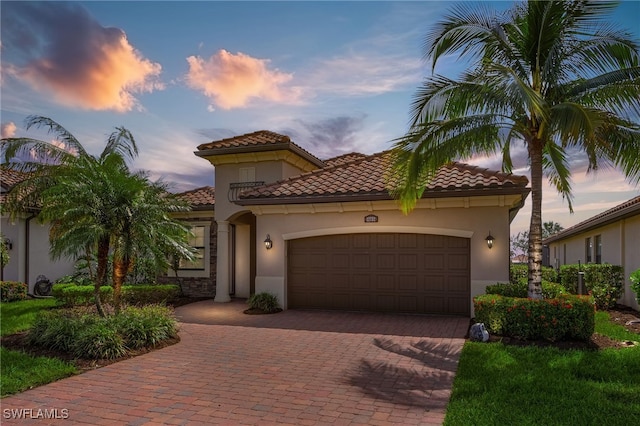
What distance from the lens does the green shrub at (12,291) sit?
15.4m

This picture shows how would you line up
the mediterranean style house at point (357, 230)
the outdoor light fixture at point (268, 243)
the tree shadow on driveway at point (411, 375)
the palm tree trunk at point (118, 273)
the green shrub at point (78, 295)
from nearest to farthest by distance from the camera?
the tree shadow on driveway at point (411, 375) → the palm tree trunk at point (118, 273) → the mediterranean style house at point (357, 230) → the outdoor light fixture at point (268, 243) → the green shrub at point (78, 295)

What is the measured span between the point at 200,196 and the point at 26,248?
686cm

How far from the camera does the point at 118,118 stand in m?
12.7

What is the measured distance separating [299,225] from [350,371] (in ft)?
22.2

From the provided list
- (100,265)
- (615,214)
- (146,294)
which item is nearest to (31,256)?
(146,294)

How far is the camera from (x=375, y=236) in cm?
1273

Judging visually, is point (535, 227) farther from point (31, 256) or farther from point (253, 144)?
point (31, 256)

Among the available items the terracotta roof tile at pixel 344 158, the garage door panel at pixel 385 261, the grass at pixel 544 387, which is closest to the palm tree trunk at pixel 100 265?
the garage door panel at pixel 385 261

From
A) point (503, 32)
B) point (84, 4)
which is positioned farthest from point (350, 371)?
Result: point (84, 4)

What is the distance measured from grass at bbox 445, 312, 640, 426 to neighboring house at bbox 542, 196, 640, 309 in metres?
6.62

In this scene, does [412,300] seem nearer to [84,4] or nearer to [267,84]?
[267,84]

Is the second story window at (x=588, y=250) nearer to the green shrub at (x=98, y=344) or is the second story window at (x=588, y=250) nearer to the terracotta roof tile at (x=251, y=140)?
the terracotta roof tile at (x=251, y=140)

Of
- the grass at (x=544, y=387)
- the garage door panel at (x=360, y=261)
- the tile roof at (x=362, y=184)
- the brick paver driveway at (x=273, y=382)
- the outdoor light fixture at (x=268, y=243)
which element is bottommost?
the brick paver driveway at (x=273, y=382)

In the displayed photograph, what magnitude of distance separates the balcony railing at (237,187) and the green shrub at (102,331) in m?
6.34
